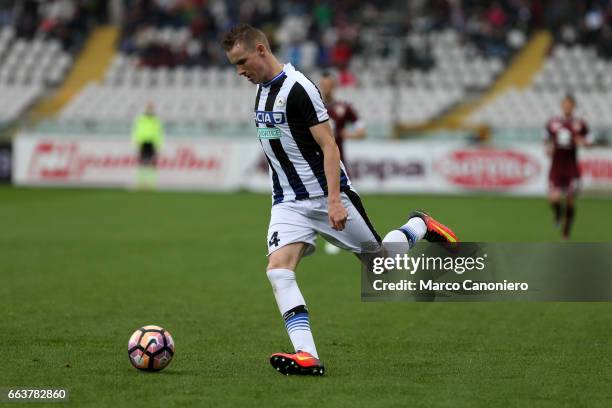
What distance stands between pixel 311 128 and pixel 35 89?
31.2 metres

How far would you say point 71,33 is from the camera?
38625mm

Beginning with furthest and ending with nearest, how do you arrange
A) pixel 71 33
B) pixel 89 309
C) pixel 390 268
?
pixel 71 33 → pixel 89 309 → pixel 390 268

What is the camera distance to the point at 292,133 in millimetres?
6832

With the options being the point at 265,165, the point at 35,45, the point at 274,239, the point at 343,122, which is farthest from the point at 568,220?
the point at 35,45

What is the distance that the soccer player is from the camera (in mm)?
6672

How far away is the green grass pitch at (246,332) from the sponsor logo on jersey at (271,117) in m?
1.57

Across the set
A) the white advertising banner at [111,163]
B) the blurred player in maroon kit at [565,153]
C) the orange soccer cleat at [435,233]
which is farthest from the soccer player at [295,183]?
the white advertising banner at [111,163]

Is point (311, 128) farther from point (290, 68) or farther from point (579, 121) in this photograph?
point (579, 121)

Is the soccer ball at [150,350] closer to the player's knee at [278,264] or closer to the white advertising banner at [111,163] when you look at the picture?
the player's knee at [278,264]

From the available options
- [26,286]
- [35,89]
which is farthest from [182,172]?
[26,286]

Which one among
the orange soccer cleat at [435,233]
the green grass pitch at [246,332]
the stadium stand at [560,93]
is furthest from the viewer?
the stadium stand at [560,93]

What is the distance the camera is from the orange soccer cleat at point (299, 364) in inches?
263

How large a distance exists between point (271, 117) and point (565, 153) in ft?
39.0

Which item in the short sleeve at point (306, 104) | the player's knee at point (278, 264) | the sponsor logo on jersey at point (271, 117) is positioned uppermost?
the short sleeve at point (306, 104)
